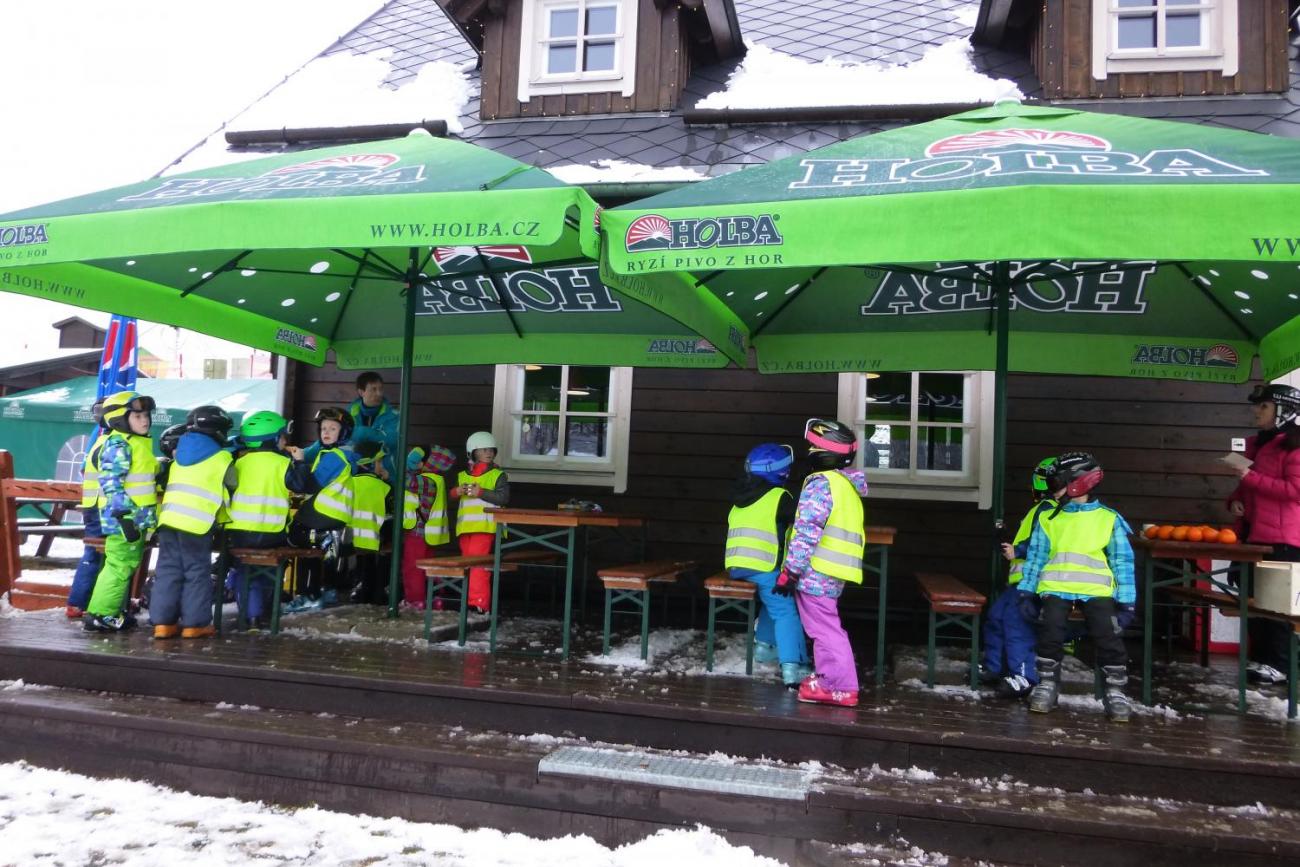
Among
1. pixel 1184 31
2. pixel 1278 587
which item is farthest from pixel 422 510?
pixel 1184 31

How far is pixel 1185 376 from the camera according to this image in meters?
5.92

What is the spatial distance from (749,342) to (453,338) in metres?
2.52

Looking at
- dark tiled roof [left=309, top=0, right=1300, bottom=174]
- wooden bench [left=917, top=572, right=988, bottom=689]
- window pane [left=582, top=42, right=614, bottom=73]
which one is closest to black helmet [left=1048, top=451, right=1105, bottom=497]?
wooden bench [left=917, top=572, right=988, bottom=689]

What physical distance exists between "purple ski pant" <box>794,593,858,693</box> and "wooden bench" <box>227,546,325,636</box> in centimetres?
327

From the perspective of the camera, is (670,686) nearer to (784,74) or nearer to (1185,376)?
(1185,376)

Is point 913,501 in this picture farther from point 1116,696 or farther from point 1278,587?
point 1116,696

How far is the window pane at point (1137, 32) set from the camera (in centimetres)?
720

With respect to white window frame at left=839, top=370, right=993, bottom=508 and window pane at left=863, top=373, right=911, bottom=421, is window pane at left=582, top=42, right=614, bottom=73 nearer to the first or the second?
white window frame at left=839, top=370, right=993, bottom=508

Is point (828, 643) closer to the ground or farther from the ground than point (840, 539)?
closer to the ground

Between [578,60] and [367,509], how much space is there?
14.9ft

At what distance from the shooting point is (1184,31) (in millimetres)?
7184

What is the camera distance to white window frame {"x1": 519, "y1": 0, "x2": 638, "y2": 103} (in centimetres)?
802

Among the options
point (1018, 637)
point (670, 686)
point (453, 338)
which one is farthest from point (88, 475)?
point (1018, 637)

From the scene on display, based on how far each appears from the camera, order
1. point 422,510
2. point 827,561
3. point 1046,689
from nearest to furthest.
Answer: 1. point 1046,689
2. point 827,561
3. point 422,510
